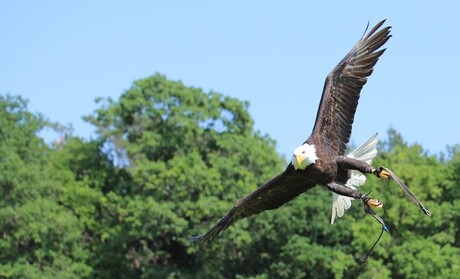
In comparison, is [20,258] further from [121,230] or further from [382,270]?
[382,270]

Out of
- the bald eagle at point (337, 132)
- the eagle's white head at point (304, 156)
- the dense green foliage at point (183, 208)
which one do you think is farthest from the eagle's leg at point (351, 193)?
the dense green foliage at point (183, 208)

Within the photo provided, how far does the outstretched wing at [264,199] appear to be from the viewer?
1075 centimetres

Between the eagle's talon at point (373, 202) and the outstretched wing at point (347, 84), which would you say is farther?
the outstretched wing at point (347, 84)

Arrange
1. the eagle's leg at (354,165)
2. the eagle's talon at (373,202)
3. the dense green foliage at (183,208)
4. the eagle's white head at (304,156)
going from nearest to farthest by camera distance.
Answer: the eagle's talon at (373,202) < the eagle's leg at (354,165) < the eagle's white head at (304,156) < the dense green foliage at (183,208)

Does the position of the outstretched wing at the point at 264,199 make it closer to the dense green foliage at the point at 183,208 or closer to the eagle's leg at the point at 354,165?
the eagle's leg at the point at 354,165

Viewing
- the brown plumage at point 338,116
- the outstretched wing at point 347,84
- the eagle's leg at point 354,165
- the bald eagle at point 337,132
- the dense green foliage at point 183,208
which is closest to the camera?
the eagle's leg at point 354,165

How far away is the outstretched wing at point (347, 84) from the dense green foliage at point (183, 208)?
1414 centimetres

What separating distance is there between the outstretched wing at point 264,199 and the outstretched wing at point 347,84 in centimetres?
66

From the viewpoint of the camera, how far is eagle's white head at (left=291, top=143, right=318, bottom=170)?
979cm

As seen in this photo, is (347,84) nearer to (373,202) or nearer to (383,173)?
(383,173)

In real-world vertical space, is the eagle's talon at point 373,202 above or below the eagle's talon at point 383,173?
below

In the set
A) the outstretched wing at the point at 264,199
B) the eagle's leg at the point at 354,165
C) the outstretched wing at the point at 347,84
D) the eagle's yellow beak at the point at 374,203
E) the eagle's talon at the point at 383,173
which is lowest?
the eagle's yellow beak at the point at 374,203

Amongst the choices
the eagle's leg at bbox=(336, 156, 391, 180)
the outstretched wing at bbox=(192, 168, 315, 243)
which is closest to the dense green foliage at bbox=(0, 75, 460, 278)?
the outstretched wing at bbox=(192, 168, 315, 243)

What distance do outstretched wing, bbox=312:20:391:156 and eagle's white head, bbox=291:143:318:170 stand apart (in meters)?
0.51
